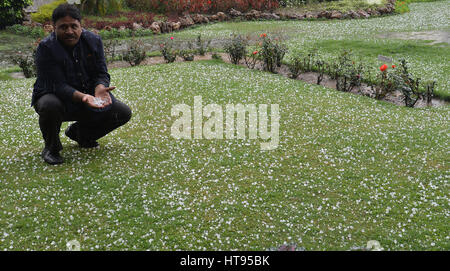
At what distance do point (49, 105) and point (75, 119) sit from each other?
2.01 feet

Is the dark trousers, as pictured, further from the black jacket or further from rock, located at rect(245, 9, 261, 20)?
rock, located at rect(245, 9, 261, 20)

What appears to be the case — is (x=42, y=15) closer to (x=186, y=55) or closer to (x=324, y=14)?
(x=186, y=55)

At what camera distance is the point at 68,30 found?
5188 mm

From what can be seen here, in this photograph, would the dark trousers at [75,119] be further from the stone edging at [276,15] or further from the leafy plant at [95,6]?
the leafy plant at [95,6]

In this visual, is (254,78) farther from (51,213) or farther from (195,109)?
(51,213)

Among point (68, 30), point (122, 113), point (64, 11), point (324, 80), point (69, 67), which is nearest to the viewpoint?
point (64, 11)

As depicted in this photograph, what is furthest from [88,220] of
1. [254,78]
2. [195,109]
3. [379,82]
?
[379,82]

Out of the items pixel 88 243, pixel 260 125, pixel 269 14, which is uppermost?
pixel 269 14

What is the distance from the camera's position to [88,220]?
4.72 meters

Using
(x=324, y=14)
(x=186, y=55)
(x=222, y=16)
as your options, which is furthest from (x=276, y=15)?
(x=186, y=55)

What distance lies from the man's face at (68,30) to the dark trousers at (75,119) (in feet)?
2.94

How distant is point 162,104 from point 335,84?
580cm

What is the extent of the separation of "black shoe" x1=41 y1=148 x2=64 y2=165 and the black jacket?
1.01 meters

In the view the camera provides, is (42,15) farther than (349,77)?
Yes
